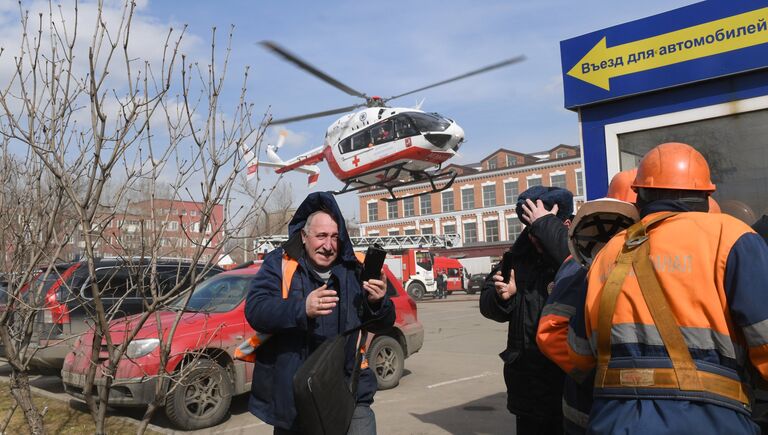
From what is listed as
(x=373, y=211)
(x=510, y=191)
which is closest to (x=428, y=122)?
(x=510, y=191)

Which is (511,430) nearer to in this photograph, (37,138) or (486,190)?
(37,138)

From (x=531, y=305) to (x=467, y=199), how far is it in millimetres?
58780

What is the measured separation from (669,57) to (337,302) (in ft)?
7.38

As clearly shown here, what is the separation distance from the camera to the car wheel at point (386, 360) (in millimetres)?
8148

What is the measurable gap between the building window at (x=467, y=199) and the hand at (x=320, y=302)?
2321 inches

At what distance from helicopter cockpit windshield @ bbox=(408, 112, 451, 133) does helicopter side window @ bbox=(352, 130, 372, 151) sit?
1403 mm

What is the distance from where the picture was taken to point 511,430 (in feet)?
20.4

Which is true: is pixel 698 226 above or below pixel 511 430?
above

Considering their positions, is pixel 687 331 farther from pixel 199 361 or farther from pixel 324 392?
pixel 199 361

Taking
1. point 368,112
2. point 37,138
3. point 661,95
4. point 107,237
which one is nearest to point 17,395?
point 107,237

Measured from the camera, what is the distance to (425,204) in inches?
2518

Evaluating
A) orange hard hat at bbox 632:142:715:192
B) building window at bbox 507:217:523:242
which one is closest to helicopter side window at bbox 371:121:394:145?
orange hard hat at bbox 632:142:715:192

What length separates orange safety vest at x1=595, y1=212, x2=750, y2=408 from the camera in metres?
1.73

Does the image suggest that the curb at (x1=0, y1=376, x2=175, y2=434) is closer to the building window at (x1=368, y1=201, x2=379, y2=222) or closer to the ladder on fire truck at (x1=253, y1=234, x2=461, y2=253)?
the ladder on fire truck at (x1=253, y1=234, x2=461, y2=253)
